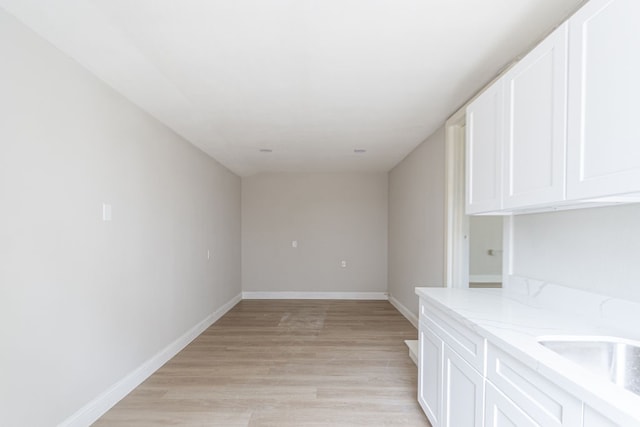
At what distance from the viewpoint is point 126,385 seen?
8.50 ft

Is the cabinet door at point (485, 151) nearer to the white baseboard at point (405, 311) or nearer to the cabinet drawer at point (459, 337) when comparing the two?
the cabinet drawer at point (459, 337)

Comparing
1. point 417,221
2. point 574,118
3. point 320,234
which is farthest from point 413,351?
point 320,234

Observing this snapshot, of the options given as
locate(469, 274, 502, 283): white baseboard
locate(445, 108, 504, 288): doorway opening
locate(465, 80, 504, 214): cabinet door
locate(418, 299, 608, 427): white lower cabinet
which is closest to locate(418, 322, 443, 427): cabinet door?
locate(418, 299, 608, 427): white lower cabinet

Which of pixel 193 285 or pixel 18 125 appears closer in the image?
pixel 18 125

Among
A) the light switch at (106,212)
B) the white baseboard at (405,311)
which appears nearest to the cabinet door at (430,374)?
the white baseboard at (405,311)

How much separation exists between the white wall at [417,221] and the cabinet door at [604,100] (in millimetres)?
2104

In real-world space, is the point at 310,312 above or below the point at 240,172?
below

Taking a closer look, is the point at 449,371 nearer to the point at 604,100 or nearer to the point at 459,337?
the point at 459,337

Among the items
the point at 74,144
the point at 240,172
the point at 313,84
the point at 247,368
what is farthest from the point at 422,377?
the point at 240,172

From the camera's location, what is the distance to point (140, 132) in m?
2.82

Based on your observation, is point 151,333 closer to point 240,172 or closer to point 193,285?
point 193,285

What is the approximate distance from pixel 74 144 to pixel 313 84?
158cm

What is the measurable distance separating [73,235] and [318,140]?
8.65 ft

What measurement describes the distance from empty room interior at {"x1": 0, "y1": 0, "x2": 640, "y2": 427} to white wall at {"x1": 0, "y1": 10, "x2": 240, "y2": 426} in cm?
2
